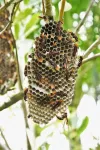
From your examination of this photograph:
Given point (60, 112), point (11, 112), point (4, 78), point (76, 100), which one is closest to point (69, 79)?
point (60, 112)

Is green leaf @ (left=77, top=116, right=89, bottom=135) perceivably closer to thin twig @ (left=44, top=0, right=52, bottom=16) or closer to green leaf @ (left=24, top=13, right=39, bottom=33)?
green leaf @ (left=24, top=13, right=39, bottom=33)

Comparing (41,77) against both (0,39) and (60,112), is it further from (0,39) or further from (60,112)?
(0,39)

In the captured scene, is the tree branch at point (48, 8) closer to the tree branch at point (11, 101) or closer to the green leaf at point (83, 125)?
the tree branch at point (11, 101)

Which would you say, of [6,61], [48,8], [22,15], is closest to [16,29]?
[22,15]

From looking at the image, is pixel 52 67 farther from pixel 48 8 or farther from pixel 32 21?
pixel 32 21

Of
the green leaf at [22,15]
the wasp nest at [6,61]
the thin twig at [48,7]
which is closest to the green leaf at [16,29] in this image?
the green leaf at [22,15]

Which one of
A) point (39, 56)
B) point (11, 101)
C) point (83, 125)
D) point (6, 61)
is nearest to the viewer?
point (39, 56)

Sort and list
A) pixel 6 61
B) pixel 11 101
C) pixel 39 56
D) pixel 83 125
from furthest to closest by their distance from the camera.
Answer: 1. pixel 6 61
2. pixel 83 125
3. pixel 11 101
4. pixel 39 56

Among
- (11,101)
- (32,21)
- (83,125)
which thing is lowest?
(83,125)
